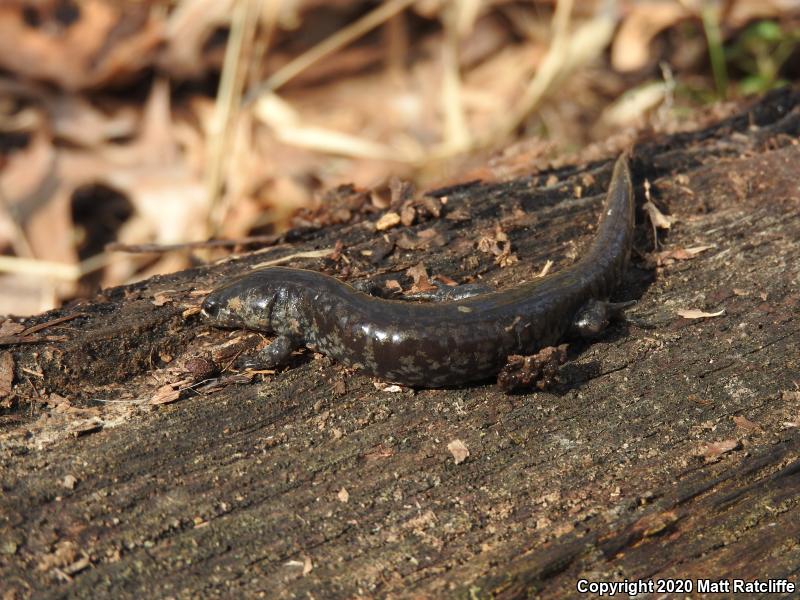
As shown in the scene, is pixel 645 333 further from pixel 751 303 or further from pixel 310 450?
pixel 310 450

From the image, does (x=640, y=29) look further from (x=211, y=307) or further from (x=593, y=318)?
(x=211, y=307)

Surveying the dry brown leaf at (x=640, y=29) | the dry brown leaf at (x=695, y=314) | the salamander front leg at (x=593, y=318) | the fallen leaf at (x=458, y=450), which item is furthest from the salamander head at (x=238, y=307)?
the dry brown leaf at (x=640, y=29)

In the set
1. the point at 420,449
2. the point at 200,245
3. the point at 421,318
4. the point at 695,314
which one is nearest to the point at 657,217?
the point at 695,314

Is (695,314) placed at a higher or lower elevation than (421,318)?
lower

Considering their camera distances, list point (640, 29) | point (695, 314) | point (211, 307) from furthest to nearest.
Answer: point (640, 29) → point (695, 314) → point (211, 307)

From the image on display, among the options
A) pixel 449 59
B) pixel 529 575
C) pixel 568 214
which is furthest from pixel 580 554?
pixel 449 59

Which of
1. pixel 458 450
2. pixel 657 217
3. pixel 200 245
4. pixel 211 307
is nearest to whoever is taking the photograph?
pixel 458 450
